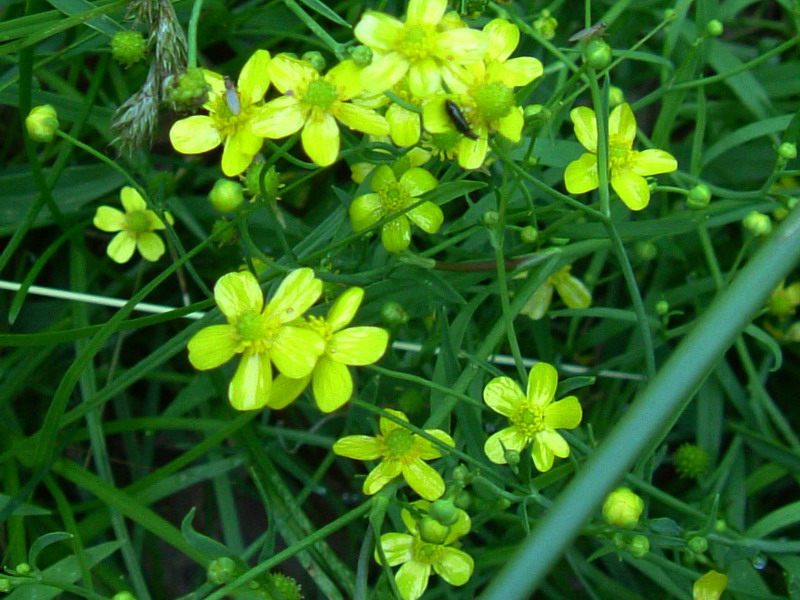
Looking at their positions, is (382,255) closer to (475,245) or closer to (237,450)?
(475,245)

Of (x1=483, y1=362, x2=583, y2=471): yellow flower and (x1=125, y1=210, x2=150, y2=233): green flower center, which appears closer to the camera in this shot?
(x1=483, y1=362, x2=583, y2=471): yellow flower

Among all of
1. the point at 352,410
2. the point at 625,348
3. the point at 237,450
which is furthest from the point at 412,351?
the point at 625,348

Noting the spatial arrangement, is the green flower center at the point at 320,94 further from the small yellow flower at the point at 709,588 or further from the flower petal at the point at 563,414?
the small yellow flower at the point at 709,588

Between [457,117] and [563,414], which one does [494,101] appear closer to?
[457,117]

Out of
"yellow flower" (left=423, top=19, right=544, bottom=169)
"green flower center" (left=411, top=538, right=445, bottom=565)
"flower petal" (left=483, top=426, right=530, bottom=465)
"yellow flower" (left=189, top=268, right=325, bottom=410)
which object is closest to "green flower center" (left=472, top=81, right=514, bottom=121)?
"yellow flower" (left=423, top=19, right=544, bottom=169)

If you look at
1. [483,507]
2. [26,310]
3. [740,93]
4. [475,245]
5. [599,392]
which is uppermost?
[740,93]

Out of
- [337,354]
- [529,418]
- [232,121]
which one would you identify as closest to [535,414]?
[529,418]

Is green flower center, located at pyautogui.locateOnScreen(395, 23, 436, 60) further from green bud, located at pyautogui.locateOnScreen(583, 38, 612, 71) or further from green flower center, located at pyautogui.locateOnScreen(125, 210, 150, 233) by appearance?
green flower center, located at pyautogui.locateOnScreen(125, 210, 150, 233)
